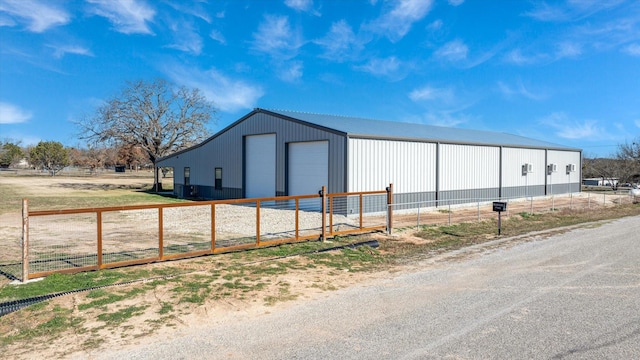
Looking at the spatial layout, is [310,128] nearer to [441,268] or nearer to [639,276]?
[441,268]

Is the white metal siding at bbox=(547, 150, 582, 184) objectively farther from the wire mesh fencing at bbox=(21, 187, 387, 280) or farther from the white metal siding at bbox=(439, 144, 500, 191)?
the wire mesh fencing at bbox=(21, 187, 387, 280)

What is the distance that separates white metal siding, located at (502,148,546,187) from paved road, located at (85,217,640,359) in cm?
1958

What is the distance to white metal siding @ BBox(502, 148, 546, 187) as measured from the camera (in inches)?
1089

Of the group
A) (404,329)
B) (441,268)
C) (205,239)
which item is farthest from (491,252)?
(205,239)

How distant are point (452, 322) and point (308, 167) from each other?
1574 cm

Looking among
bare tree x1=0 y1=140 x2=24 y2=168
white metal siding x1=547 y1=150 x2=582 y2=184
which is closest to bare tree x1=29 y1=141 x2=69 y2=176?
bare tree x1=0 y1=140 x2=24 y2=168

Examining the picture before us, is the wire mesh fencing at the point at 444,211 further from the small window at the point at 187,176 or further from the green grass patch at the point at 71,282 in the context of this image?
the small window at the point at 187,176

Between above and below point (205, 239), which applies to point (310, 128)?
above

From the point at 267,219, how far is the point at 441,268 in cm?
933

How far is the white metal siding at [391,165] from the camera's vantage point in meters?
19.0

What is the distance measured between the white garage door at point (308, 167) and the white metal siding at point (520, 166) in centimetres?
1360

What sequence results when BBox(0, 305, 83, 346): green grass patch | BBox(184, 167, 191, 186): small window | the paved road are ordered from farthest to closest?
BBox(184, 167, 191, 186): small window → BBox(0, 305, 83, 346): green grass patch → the paved road

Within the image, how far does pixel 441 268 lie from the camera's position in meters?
9.20

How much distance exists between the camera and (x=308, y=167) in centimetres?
2103
